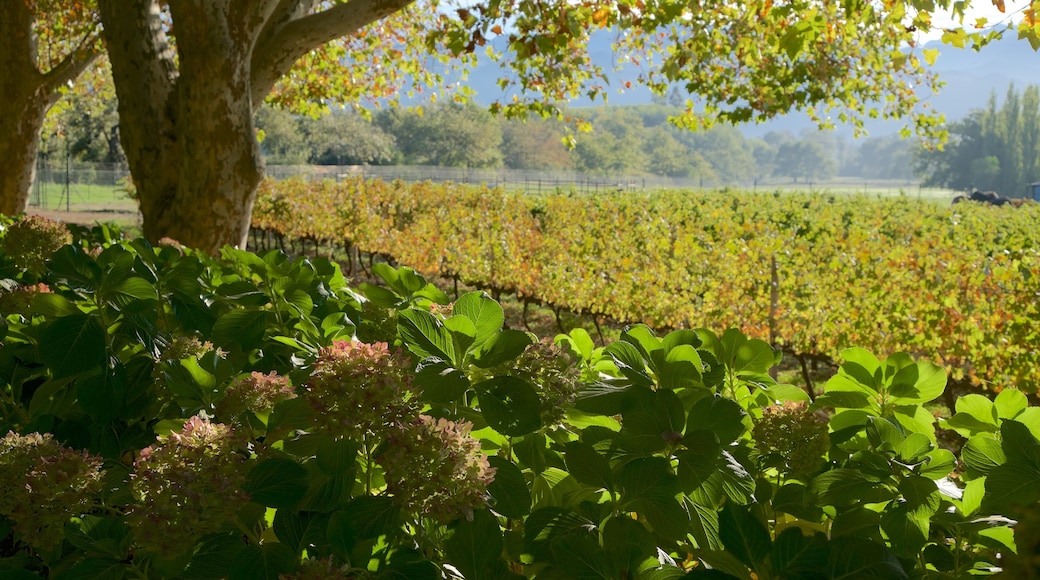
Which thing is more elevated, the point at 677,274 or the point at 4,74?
the point at 4,74

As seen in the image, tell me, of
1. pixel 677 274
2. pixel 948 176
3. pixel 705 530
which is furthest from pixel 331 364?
pixel 948 176

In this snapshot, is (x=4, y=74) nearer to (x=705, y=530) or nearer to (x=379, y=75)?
(x=379, y=75)

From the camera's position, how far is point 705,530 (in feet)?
3.10

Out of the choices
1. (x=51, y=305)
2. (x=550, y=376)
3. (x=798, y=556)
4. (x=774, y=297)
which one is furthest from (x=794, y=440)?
(x=774, y=297)

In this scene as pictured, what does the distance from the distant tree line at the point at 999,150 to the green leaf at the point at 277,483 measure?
131078 millimetres

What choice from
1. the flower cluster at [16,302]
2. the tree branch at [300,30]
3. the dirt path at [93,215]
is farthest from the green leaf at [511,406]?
the dirt path at [93,215]

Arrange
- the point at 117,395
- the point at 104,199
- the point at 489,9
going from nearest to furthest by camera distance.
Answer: the point at 117,395 → the point at 489,9 → the point at 104,199

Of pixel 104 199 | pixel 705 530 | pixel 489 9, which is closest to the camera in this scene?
pixel 705 530

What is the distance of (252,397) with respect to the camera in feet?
3.35

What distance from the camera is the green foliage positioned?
0.82m

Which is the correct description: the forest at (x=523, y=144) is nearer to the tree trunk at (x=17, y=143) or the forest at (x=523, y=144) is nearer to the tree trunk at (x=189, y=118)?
the tree trunk at (x=17, y=143)

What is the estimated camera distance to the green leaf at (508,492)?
2.92ft

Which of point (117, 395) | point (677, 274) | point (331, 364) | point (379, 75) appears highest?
point (379, 75)

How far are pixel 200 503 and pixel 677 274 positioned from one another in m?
8.38
